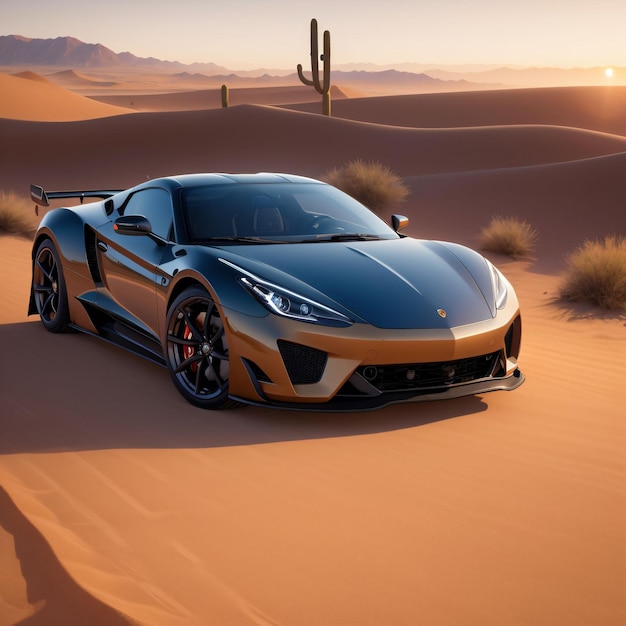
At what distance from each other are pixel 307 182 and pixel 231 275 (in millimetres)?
2068

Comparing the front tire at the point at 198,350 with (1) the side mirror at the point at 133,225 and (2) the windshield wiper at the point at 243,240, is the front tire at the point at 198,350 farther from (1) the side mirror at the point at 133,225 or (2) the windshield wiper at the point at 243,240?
(1) the side mirror at the point at 133,225

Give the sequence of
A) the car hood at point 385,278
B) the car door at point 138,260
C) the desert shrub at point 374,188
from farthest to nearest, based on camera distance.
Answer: the desert shrub at point 374,188
the car door at point 138,260
the car hood at point 385,278

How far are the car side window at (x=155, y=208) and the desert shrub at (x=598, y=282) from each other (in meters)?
5.75

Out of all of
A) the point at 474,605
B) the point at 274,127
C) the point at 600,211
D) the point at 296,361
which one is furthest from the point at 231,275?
the point at 274,127

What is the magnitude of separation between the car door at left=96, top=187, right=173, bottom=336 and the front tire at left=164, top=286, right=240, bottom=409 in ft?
1.29

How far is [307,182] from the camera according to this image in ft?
25.3

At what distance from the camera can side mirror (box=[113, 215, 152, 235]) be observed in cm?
661

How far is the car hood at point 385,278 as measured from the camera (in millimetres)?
5734

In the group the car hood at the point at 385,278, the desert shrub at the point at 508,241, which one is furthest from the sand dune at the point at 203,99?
the car hood at the point at 385,278

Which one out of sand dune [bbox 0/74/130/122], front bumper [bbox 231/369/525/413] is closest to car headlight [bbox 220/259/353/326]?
front bumper [bbox 231/369/525/413]

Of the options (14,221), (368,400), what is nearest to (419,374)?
(368,400)

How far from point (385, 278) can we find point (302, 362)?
0.91 metres

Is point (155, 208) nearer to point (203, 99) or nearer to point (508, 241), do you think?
point (508, 241)

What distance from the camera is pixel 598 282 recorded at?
36.1 ft
